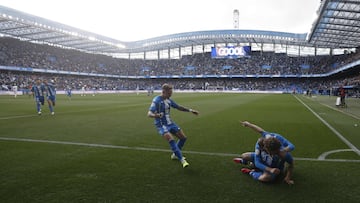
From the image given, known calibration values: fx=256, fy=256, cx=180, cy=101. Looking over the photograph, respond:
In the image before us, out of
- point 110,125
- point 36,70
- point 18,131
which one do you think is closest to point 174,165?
point 110,125

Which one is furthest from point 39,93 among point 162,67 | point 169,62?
point 169,62

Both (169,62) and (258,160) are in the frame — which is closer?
(258,160)

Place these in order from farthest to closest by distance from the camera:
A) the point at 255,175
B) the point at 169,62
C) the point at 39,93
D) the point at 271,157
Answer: the point at 169,62 < the point at 39,93 < the point at 255,175 < the point at 271,157

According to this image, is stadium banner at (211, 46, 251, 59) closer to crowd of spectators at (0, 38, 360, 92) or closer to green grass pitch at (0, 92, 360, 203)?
crowd of spectators at (0, 38, 360, 92)

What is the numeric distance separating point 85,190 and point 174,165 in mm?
2156

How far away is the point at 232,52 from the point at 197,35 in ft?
47.5

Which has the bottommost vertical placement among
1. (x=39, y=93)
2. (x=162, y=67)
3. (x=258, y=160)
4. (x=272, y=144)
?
(x=258, y=160)

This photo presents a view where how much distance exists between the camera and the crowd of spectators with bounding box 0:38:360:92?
209ft

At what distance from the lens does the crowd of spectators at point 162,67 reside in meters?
63.8

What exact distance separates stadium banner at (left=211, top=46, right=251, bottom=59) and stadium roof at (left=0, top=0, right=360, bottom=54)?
276 inches

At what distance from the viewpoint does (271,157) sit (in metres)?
4.87

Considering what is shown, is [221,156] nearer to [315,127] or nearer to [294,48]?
[315,127]

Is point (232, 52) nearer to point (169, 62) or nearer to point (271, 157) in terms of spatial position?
point (169, 62)

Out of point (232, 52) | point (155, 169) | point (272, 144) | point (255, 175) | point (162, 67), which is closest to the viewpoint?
point (272, 144)
